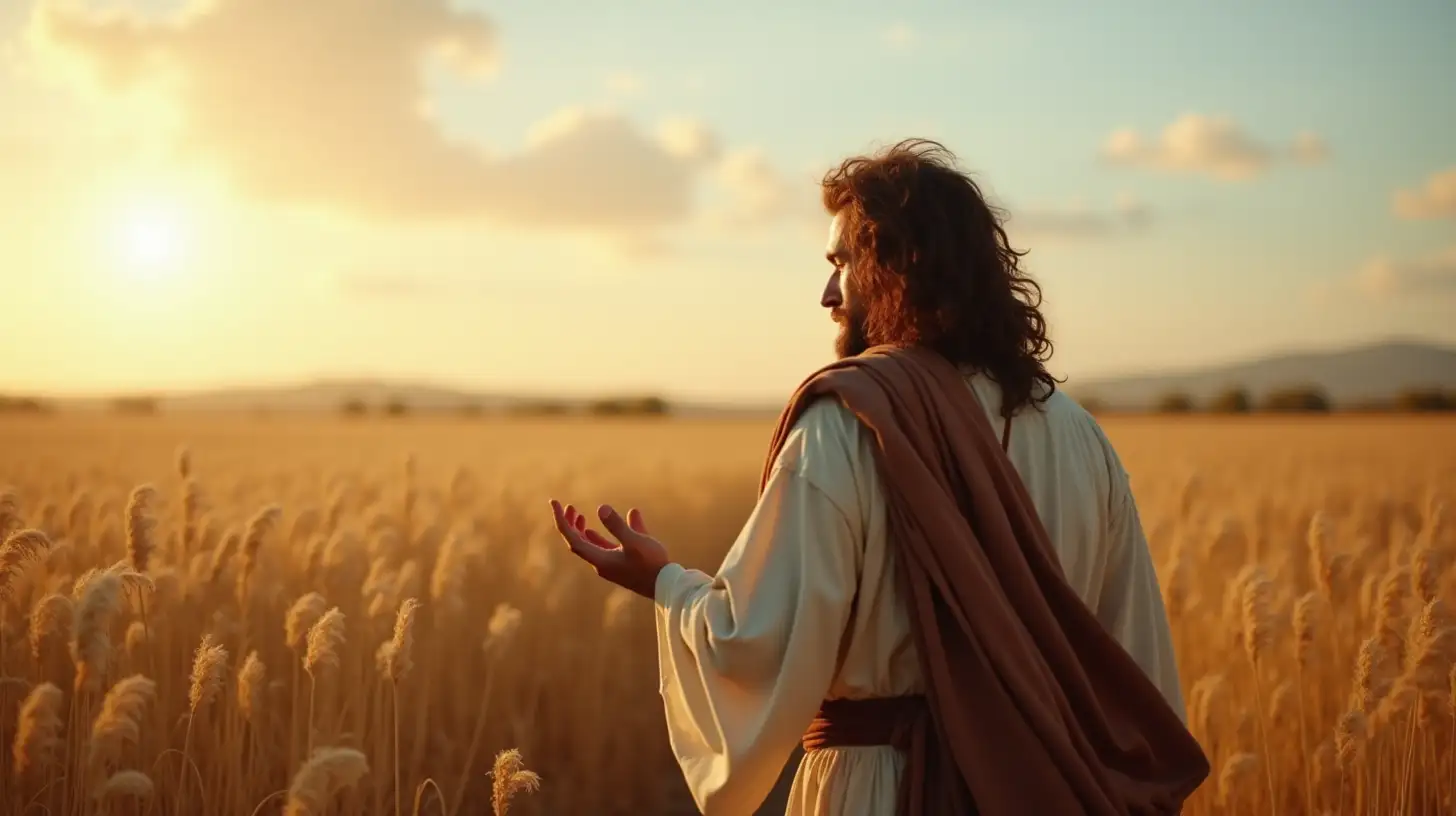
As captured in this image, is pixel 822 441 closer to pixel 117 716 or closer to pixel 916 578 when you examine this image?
pixel 916 578

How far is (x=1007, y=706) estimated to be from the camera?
202 cm

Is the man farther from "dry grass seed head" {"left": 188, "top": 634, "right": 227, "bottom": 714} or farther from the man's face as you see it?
"dry grass seed head" {"left": 188, "top": 634, "right": 227, "bottom": 714}

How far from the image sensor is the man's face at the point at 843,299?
7.40 feet

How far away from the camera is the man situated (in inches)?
79.2

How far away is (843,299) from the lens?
229cm

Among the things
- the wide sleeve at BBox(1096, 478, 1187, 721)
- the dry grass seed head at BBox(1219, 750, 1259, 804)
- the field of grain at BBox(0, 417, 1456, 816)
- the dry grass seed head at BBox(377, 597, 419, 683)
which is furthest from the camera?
the dry grass seed head at BBox(1219, 750, 1259, 804)

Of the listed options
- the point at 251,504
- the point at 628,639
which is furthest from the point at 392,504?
the point at 628,639

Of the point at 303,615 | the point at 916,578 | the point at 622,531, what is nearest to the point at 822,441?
the point at 916,578

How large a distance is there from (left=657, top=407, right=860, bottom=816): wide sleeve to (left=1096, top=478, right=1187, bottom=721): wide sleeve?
65 cm

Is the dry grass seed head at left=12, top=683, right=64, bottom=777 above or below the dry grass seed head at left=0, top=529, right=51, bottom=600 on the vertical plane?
below

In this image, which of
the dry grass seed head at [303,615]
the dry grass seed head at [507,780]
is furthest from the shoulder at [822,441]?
the dry grass seed head at [303,615]

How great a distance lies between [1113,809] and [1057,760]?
5.2 inches

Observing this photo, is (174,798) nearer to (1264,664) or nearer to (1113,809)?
(1113,809)

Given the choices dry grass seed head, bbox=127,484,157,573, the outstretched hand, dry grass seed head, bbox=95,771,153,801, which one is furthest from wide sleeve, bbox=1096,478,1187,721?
dry grass seed head, bbox=127,484,157,573
